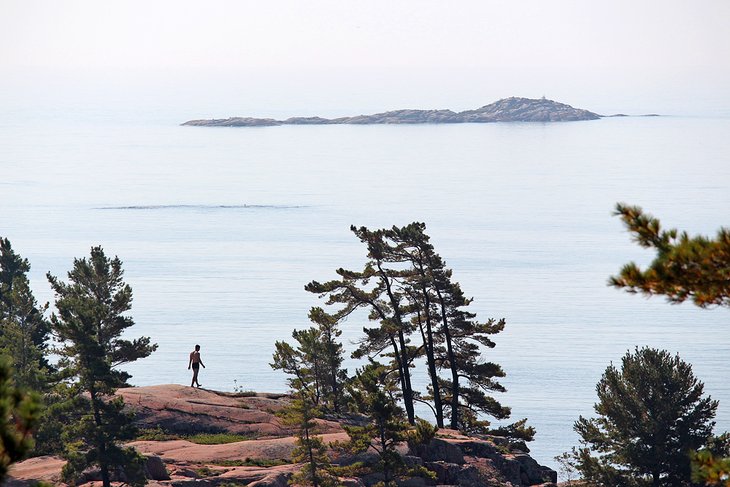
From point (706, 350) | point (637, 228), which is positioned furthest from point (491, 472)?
point (706, 350)

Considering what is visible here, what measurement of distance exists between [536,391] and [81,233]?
94.9 meters

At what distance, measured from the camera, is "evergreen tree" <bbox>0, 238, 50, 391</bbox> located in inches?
1625

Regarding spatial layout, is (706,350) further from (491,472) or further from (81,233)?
(81,233)

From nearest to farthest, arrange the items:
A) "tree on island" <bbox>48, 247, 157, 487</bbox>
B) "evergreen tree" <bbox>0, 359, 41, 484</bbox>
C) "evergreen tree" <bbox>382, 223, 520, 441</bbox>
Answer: "evergreen tree" <bbox>0, 359, 41, 484</bbox> < "tree on island" <bbox>48, 247, 157, 487</bbox> < "evergreen tree" <bbox>382, 223, 520, 441</bbox>

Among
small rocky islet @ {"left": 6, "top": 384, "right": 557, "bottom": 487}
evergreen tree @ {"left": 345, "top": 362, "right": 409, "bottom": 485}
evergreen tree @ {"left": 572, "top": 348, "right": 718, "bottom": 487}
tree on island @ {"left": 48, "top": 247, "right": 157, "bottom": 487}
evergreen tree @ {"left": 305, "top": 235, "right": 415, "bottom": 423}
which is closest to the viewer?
tree on island @ {"left": 48, "top": 247, "right": 157, "bottom": 487}

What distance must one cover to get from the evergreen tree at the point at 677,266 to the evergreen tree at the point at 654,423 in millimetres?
29364

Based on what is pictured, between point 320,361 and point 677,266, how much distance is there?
34.0m

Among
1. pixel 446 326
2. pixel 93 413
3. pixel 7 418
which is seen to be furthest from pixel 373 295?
pixel 7 418

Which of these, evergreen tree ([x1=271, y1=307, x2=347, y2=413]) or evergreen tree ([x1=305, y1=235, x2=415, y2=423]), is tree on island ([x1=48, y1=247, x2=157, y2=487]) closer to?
evergreen tree ([x1=271, y1=307, x2=347, y2=413])

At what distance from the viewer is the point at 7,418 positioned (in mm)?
11180

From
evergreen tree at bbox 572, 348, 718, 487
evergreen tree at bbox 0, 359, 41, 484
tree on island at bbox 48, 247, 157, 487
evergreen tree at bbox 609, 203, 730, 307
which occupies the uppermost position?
evergreen tree at bbox 609, 203, 730, 307

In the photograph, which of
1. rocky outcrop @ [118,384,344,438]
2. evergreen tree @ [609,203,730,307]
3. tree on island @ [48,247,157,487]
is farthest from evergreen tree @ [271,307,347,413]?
evergreen tree @ [609,203,730,307]

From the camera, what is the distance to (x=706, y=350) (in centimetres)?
9594

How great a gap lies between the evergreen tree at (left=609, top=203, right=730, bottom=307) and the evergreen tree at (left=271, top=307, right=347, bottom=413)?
30059 millimetres
